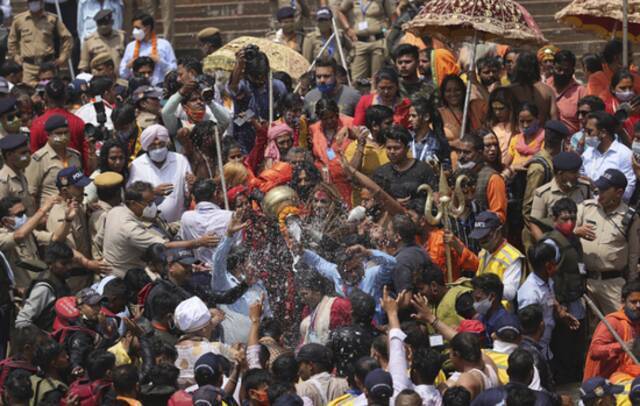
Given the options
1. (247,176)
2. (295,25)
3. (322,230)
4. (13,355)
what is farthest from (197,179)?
(295,25)

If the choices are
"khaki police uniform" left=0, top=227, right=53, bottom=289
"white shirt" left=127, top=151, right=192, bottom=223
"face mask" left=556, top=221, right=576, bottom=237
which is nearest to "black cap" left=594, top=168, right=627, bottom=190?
"face mask" left=556, top=221, right=576, bottom=237

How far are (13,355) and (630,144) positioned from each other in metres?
6.43

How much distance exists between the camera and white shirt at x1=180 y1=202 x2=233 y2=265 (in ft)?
54.3

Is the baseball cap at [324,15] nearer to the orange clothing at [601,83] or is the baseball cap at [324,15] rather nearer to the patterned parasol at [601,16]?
the patterned parasol at [601,16]

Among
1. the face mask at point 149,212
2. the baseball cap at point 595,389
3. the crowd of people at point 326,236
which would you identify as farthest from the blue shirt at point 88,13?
the baseball cap at point 595,389

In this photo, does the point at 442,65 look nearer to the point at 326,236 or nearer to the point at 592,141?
the point at 592,141

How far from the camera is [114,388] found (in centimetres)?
1352

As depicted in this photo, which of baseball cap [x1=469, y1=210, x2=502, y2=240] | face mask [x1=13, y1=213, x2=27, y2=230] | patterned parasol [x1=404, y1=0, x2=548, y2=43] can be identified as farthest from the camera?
patterned parasol [x1=404, y1=0, x2=548, y2=43]

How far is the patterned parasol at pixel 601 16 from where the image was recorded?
66.6 feet

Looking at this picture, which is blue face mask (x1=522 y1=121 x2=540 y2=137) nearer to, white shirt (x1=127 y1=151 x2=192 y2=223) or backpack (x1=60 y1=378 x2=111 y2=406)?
white shirt (x1=127 y1=151 x2=192 y2=223)

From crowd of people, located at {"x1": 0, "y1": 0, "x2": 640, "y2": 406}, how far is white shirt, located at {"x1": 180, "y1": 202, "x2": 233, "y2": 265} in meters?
0.02

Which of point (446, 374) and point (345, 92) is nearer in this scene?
point (446, 374)

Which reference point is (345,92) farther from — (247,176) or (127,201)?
(127,201)

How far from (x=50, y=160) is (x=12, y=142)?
573 mm
